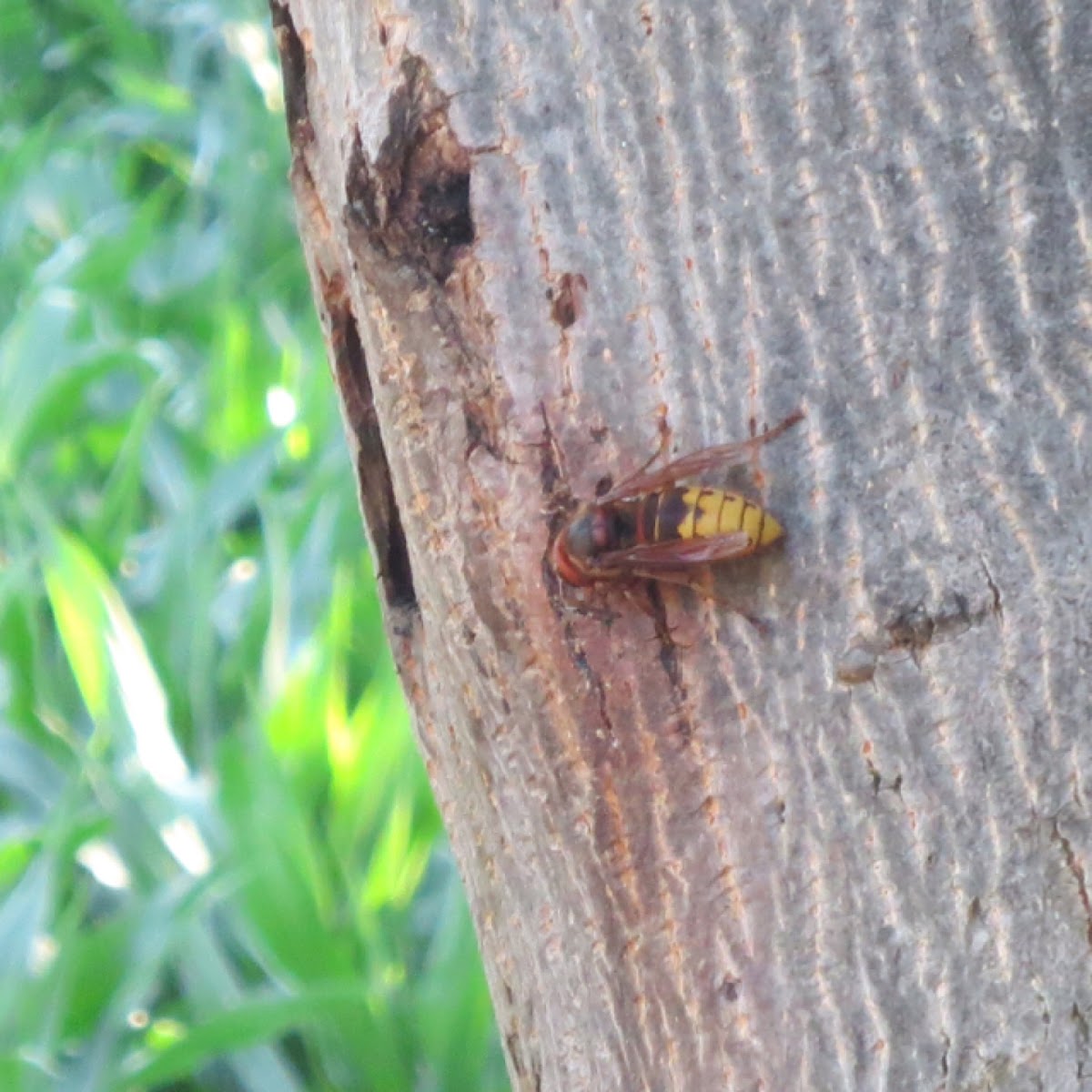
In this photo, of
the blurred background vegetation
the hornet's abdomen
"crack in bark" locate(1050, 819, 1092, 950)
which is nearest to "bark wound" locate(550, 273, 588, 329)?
the hornet's abdomen

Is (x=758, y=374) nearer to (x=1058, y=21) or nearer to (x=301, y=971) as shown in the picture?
(x=1058, y=21)

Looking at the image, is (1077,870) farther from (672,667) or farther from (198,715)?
(198,715)

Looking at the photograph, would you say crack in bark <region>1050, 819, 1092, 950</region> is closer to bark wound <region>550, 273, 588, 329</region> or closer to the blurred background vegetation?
bark wound <region>550, 273, 588, 329</region>

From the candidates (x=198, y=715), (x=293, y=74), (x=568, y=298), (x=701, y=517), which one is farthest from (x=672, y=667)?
(x=198, y=715)

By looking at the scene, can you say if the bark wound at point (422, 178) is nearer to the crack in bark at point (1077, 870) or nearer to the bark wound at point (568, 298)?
the bark wound at point (568, 298)

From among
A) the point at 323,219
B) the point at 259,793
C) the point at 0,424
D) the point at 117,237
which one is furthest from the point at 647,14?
the point at 117,237

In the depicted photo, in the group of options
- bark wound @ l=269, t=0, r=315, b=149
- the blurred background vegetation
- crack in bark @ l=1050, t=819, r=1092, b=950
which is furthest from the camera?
the blurred background vegetation
